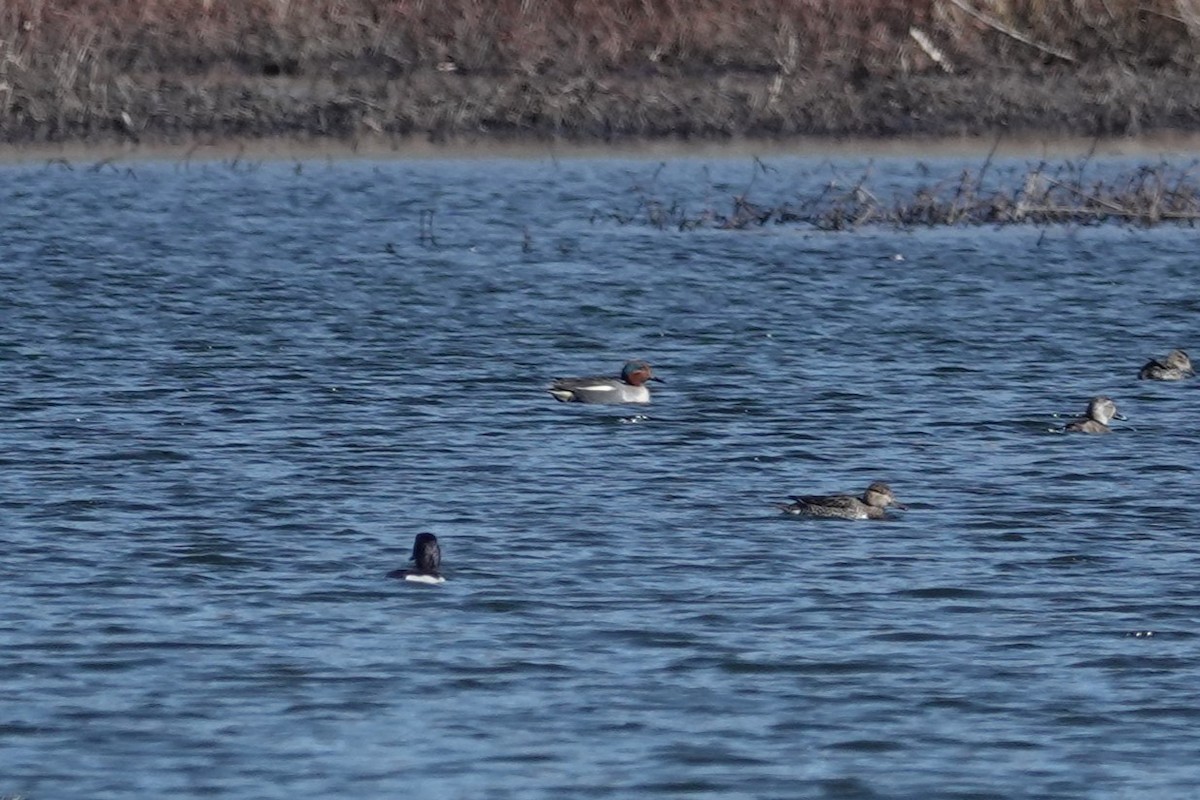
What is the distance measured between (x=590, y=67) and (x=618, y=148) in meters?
1.90

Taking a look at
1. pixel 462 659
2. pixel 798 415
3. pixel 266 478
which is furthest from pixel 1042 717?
pixel 798 415

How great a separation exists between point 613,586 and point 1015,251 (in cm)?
1317

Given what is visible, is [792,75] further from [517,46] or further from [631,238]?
[631,238]

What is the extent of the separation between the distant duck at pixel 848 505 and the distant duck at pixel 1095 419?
2686 mm

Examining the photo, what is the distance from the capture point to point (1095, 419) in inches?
587

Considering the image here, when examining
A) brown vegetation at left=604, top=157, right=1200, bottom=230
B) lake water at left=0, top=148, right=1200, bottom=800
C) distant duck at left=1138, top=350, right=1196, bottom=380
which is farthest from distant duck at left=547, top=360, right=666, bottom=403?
brown vegetation at left=604, top=157, right=1200, bottom=230

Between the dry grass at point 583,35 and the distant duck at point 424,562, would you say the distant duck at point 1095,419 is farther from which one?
the dry grass at point 583,35

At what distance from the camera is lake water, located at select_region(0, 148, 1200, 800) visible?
8711 millimetres

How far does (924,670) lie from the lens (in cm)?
966

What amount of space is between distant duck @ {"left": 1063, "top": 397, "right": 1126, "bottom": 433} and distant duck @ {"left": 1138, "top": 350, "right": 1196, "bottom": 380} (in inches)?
79.4

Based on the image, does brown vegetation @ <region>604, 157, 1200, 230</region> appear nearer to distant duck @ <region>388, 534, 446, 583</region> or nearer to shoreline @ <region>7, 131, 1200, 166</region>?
shoreline @ <region>7, 131, 1200, 166</region>

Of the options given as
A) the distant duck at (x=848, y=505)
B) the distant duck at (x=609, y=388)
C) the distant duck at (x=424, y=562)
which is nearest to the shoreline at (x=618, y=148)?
the distant duck at (x=609, y=388)

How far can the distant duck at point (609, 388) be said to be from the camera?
15.9 meters

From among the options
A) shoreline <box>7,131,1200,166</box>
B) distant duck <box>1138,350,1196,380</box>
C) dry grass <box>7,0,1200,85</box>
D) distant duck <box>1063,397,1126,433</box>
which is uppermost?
dry grass <box>7,0,1200,85</box>
